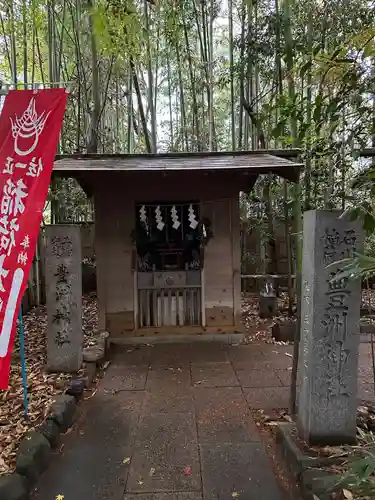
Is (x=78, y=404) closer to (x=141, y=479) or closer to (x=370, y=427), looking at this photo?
(x=141, y=479)

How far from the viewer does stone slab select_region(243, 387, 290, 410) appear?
13.1 feet

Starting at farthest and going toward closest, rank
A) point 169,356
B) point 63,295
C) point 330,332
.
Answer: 1. point 169,356
2. point 63,295
3. point 330,332

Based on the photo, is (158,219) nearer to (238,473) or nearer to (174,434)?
(174,434)

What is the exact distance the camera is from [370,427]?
3201 mm

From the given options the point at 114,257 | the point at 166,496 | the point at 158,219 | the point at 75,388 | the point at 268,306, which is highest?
the point at 158,219

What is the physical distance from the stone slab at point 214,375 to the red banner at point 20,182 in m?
2.44

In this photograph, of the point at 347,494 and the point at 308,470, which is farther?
the point at 308,470

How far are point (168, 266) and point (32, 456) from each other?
373 cm

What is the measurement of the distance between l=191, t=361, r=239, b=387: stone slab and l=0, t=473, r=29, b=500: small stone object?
2.31 meters

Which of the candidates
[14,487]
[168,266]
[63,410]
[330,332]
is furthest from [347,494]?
[168,266]

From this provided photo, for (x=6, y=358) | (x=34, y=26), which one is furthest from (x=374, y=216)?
(x=34, y=26)

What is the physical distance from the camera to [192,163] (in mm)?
5352

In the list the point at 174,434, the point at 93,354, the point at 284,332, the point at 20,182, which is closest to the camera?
the point at 20,182

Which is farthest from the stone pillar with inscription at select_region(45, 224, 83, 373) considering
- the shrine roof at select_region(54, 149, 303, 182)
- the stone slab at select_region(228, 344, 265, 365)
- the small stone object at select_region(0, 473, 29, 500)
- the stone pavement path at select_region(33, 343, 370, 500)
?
the stone slab at select_region(228, 344, 265, 365)
